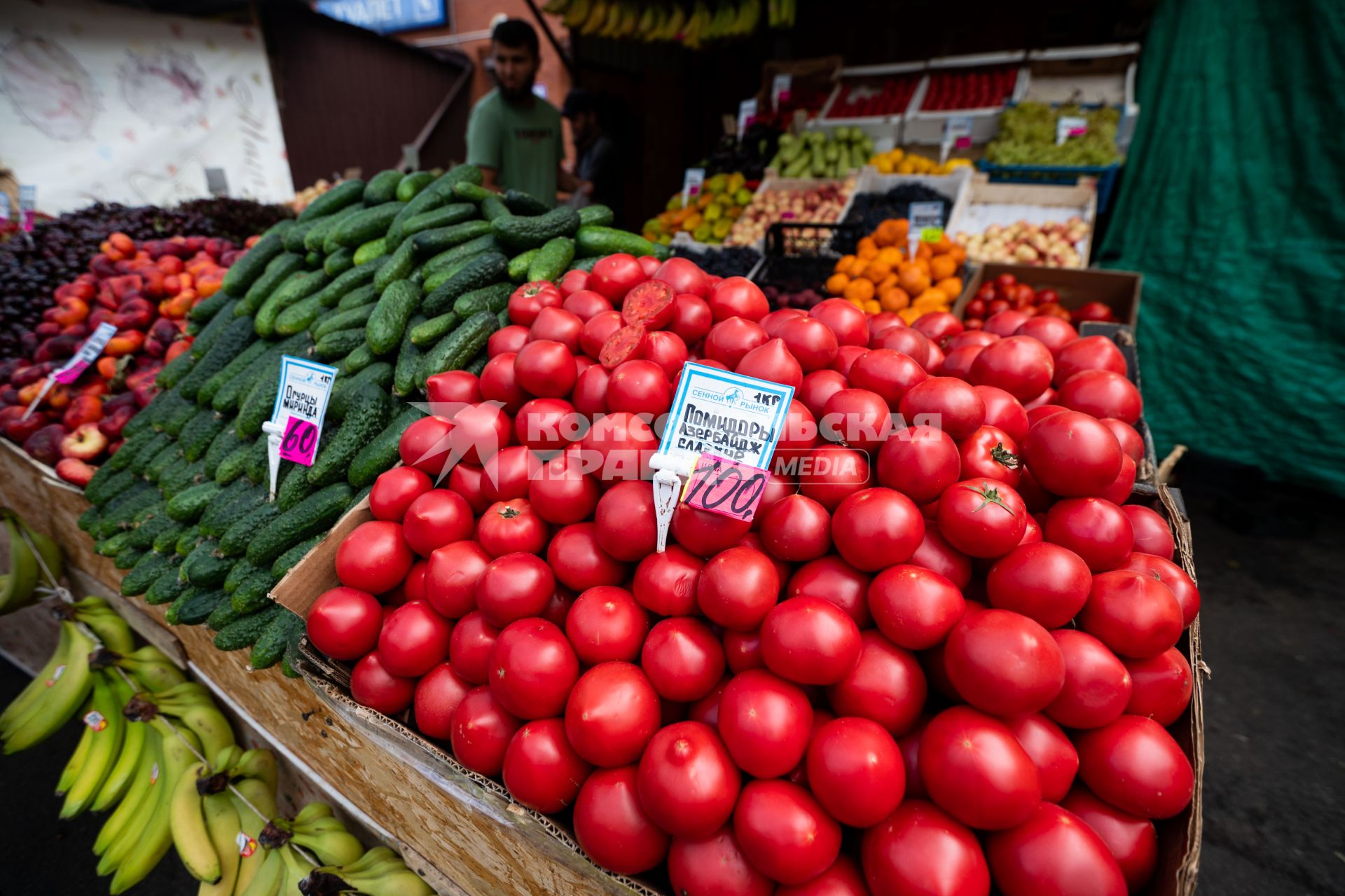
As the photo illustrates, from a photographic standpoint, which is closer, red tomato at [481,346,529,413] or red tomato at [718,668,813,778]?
red tomato at [718,668,813,778]

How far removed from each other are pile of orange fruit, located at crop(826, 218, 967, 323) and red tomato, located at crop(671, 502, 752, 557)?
8.42 feet

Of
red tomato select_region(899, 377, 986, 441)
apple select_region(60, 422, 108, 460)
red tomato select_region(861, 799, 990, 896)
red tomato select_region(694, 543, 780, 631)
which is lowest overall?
apple select_region(60, 422, 108, 460)

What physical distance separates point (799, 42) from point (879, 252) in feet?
17.3

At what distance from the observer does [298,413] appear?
6.16 feet

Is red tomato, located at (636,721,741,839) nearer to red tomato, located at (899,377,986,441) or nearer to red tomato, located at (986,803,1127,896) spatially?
red tomato, located at (986,803,1127,896)

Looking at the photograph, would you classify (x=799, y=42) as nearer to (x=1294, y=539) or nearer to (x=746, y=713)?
(x=1294, y=539)

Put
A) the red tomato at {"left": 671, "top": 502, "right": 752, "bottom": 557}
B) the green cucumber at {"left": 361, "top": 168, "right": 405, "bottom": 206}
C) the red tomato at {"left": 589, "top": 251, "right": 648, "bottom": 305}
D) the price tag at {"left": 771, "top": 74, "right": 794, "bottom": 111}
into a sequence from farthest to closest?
the price tag at {"left": 771, "top": 74, "right": 794, "bottom": 111}, the green cucumber at {"left": 361, "top": 168, "right": 405, "bottom": 206}, the red tomato at {"left": 589, "top": 251, "right": 648, "bottom": 305}, the red tomato at {"left": 671, "top": 502, "right": 752, "bottom": 557}

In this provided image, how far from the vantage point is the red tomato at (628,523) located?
129 centimetres

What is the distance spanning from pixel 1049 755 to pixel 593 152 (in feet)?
20.7

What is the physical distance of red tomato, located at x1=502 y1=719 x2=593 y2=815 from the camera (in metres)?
1.15

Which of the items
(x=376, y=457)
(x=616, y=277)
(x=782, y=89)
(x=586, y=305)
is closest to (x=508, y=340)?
(x=586, y=305)

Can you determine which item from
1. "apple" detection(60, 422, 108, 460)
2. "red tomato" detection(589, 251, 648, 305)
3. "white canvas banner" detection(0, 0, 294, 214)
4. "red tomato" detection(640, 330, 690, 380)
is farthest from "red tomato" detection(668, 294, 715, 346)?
"white canvas banner" detection(0, 0, 294, 214)

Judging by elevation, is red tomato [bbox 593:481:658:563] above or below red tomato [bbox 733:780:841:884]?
above

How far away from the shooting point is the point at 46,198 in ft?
21.7
